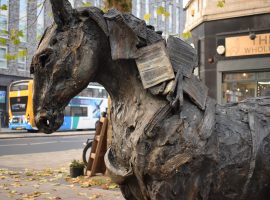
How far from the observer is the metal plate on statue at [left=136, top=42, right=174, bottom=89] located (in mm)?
2000

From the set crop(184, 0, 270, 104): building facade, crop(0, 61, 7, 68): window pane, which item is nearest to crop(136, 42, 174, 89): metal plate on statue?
crop(184, 0, 270, 104): building facade

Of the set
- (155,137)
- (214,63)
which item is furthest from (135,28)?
(214,63)

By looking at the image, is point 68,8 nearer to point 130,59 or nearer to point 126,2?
point 130,59

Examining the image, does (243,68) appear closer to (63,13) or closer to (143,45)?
(143,45)

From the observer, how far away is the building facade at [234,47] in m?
13.6

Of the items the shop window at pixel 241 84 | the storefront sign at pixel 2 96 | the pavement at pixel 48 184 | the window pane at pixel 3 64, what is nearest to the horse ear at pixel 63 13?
the pavement at pixel 48 184

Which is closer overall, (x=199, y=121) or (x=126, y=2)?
(x=199, y=121)

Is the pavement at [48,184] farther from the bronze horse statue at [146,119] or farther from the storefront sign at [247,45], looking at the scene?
the storefront sign at [247,45]

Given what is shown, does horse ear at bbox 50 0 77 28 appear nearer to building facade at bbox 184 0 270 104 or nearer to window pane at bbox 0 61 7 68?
building facade at bbox 184 0 270 104

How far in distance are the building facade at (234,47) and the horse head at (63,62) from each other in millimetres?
11802

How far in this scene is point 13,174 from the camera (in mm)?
10125

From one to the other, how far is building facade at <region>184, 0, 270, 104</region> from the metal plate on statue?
1174 centimetres

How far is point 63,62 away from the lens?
2.04m

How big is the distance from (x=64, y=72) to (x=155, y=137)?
56 centimetres
